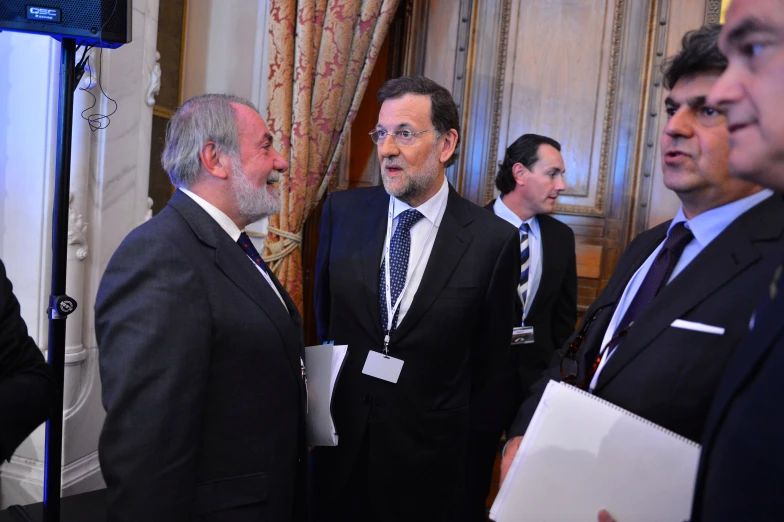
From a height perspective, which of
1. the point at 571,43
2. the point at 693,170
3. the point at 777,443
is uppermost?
the point at 571,43

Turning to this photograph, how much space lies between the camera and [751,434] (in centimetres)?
73

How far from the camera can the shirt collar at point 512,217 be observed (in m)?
3.38

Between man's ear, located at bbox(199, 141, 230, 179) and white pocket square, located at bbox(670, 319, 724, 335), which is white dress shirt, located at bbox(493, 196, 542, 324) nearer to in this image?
man's ear, located at bbox(199, 141, 230, 179)

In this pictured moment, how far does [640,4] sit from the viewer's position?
145 inches

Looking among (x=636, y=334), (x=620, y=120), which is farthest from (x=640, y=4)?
(x=636, y=334)

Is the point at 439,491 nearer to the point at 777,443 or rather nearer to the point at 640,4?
the point at 777,443

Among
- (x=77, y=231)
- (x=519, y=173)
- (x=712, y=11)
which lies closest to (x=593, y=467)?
(x=77, y=231)

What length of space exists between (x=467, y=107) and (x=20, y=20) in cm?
263

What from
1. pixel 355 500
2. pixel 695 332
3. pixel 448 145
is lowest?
pixel 355 500

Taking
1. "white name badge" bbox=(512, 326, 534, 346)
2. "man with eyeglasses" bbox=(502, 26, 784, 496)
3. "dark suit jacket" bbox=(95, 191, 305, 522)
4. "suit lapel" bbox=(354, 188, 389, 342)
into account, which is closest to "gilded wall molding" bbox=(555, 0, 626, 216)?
"white name badge" bbox=(512, 326, 534, 346)

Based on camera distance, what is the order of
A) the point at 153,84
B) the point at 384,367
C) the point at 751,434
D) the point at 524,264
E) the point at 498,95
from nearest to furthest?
the point at 751,434, the point at 384,367, the point at 153,84, the point at 524,264, the point at 498,95

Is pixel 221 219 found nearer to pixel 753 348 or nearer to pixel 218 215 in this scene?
pixel 218 215

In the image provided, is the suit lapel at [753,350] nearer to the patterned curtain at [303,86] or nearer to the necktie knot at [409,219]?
the necktie knot at [409,219]

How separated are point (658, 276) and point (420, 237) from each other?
3.45 ft
